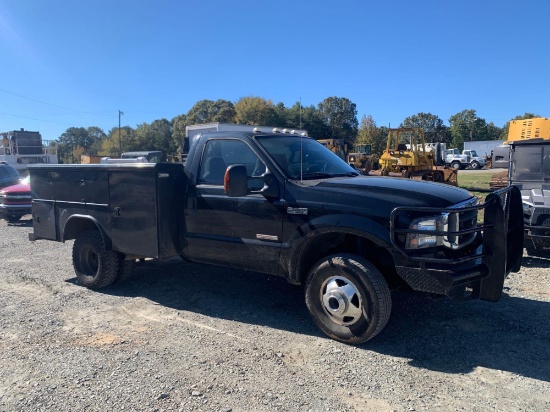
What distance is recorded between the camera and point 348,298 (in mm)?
4086

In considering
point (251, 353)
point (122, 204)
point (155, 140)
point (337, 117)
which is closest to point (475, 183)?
point (122, 204)

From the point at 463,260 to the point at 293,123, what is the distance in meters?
35.6

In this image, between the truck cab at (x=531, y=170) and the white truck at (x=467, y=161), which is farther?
the white truck at (x=467, y=161)

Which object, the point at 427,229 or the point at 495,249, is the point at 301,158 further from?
the point at 495,249

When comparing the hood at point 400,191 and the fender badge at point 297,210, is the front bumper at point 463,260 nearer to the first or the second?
the hood at point 400,191

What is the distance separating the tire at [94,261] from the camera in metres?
5.82

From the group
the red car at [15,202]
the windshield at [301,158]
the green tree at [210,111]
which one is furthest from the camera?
the green tree at [210,111]

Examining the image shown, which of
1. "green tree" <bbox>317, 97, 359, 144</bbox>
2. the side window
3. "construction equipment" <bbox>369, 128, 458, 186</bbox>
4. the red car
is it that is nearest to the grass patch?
"construction equipment" <bbox>369, 128, 458, 186</bbox>

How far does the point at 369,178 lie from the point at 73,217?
3984 mm

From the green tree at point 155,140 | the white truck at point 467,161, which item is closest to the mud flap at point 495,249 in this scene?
the white truck at point 467,161

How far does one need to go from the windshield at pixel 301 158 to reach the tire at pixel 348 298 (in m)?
1.02

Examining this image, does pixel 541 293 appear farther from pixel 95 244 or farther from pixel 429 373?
pixel 95 244

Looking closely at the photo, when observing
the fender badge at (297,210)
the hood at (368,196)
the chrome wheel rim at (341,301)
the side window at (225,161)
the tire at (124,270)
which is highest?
the side window at (225,161)

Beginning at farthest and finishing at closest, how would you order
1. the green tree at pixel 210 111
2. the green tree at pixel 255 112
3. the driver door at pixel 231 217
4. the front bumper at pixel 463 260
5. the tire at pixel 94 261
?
the green tree at pixel 210 111 → the green tree at pixel 255 112 → the tire at pixel 94 261 → the driver door at pixel 231 217 → the front bumper at pixel 463 260
